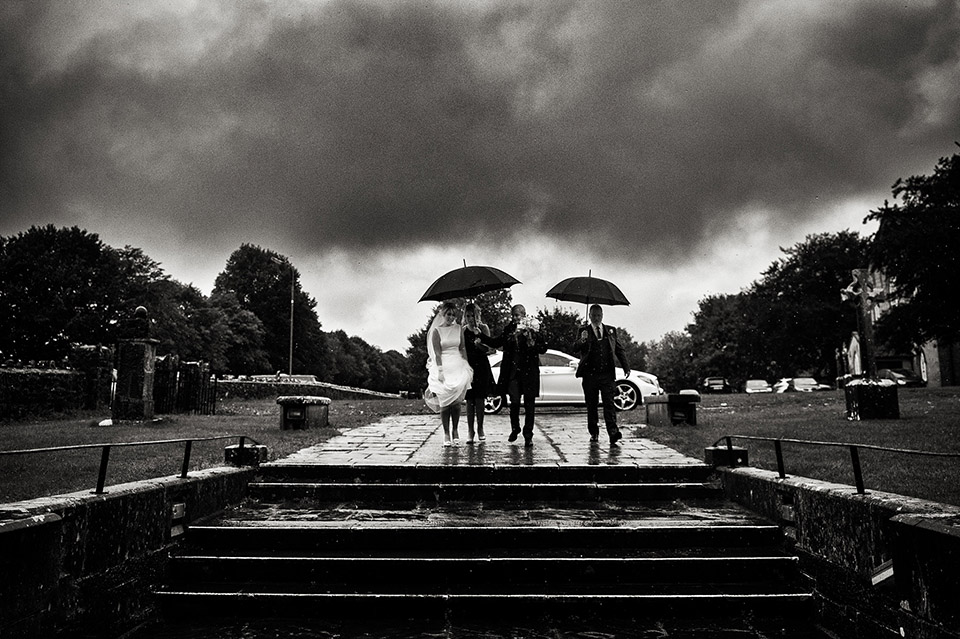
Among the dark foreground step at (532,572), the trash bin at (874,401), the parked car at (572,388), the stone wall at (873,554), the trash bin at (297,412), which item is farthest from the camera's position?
the parked car at (572,388)

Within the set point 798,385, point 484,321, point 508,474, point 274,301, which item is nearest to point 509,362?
point 508,474

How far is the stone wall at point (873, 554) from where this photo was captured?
11.3 feet

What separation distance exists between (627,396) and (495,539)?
1221 cm

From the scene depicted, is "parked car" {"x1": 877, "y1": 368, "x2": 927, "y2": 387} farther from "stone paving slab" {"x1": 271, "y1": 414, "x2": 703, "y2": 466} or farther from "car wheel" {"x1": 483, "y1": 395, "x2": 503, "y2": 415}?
"stone paving slab" {"x1": 271, "y1": 414, "x2": 703, "y2": 466}

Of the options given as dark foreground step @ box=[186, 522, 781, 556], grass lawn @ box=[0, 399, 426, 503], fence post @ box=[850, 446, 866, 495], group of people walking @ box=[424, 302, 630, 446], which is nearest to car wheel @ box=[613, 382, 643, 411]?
grass lawn @ box=[0, 399, 426, 503]

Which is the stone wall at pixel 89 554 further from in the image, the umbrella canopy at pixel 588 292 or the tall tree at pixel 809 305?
the tall tree at pixel 809 305

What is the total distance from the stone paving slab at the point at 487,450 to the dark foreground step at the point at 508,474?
0.17 m

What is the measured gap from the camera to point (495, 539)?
A: 5.52 metres

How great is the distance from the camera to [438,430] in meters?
12.3

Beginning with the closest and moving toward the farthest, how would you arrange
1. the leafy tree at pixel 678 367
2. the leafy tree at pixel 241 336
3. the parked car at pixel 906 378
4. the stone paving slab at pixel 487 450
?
the stone paving slab at pixel 487 450
the parked car at pixel 906 378
the leafy tree at pixel 241 336
the leafy tree at pixel 678 367

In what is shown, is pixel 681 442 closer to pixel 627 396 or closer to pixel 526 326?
pixel 526 326

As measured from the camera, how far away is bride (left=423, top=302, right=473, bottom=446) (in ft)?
31.0

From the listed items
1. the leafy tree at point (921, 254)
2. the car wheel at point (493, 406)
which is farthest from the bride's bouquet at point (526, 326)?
the leafy tree at point (921, 254)

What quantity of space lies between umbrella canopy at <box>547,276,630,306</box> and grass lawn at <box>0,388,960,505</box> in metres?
2.26
